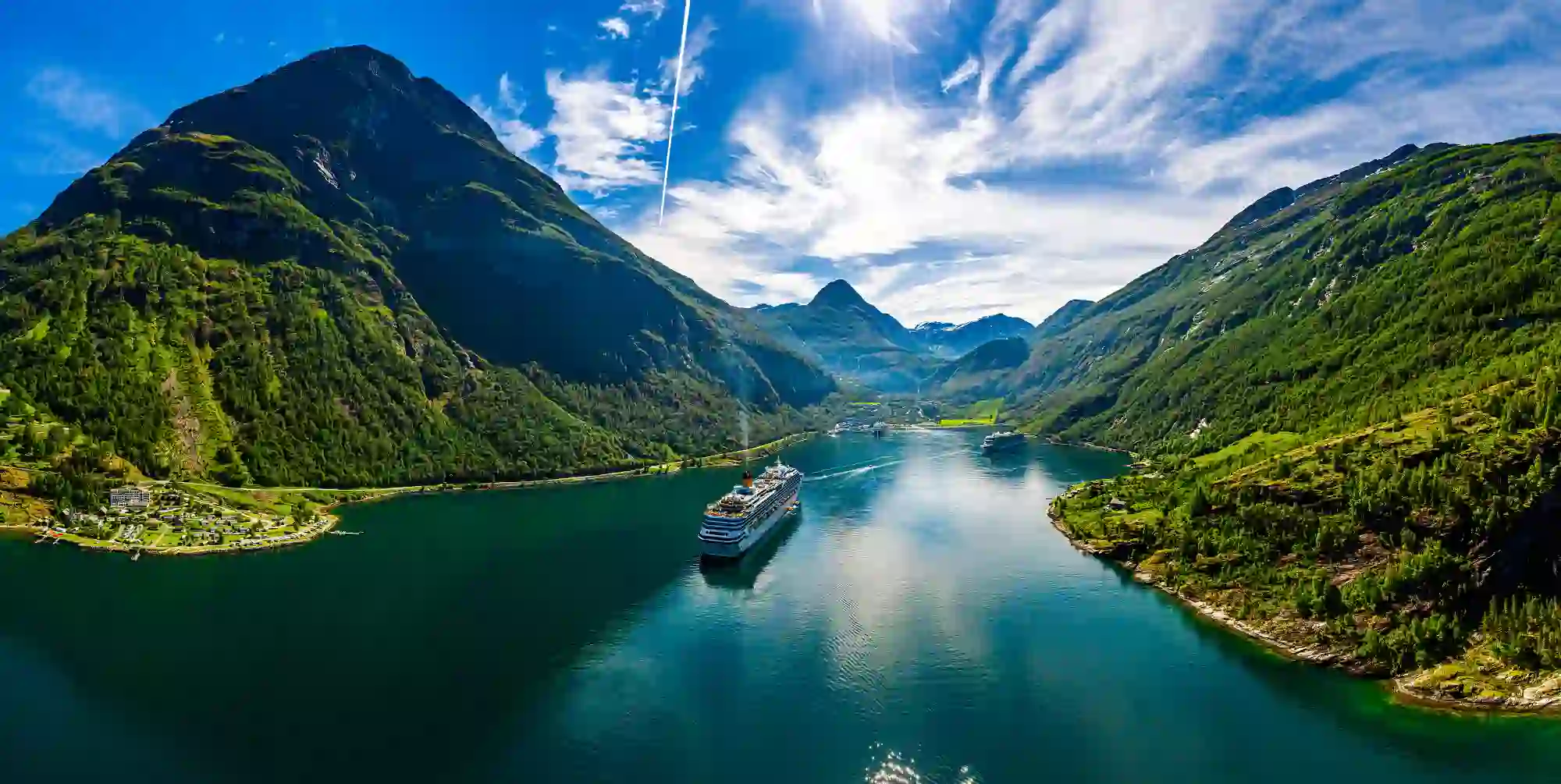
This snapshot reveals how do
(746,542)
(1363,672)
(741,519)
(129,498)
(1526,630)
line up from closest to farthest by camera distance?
(1526,630)
(1363,672)
(741,519)
(746,542)
(129,498)

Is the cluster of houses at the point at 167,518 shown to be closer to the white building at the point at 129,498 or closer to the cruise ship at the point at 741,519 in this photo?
the white building at the point at 129,498

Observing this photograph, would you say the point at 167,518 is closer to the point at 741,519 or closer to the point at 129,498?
the point at 129,498

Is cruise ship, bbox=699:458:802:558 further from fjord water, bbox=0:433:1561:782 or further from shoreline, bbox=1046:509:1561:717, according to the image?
shoreline, bbox=1046:509:1561:717

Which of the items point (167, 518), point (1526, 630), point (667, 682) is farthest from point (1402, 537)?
point (167, 518)

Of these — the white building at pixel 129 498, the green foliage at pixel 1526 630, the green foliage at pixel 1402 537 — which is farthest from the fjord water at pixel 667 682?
the white building at pixel 129 498

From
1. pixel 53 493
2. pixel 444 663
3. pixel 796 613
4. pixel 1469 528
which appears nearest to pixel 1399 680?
pixel 1469 528

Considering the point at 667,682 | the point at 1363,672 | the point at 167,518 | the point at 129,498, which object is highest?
the point at 129,498
